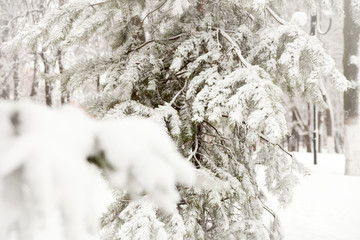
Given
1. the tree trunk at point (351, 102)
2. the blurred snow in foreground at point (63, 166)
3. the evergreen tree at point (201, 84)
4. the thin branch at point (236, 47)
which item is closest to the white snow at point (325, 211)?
the tree trunk at point (351, 102)

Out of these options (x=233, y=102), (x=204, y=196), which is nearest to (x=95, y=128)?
(x=233, y=102)

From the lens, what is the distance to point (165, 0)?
3.80m

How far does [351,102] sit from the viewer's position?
8180 mm

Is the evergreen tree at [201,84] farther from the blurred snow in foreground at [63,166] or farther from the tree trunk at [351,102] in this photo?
the tree trunk at [351,102]

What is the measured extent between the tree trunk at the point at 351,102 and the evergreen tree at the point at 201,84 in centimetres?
520

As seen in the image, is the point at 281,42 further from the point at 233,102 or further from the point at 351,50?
the point at 351,50

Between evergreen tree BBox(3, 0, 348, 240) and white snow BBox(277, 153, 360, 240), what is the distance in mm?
2407

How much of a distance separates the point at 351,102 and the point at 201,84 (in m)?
6.58

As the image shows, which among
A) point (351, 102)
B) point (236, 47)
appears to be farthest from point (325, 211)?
point (236, 47)

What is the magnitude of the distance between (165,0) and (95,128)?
3461mm

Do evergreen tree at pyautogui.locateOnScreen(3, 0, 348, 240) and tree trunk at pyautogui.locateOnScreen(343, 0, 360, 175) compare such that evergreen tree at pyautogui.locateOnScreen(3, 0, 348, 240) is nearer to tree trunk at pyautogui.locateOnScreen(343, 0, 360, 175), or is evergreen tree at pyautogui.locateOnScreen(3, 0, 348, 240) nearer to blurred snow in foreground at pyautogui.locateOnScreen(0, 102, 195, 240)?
blurred snow in foreground at pyautogui.locateOnScreen(0, 102, 195, 240)

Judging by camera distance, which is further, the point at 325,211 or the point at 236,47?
the point at 325,211

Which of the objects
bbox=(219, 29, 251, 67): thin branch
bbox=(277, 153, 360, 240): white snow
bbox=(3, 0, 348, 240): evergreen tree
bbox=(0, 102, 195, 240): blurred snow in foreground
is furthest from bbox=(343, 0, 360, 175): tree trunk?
bbox=(0, 102, 195, 240): blurred snow in foreground

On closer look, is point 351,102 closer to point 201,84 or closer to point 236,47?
point 236,47
